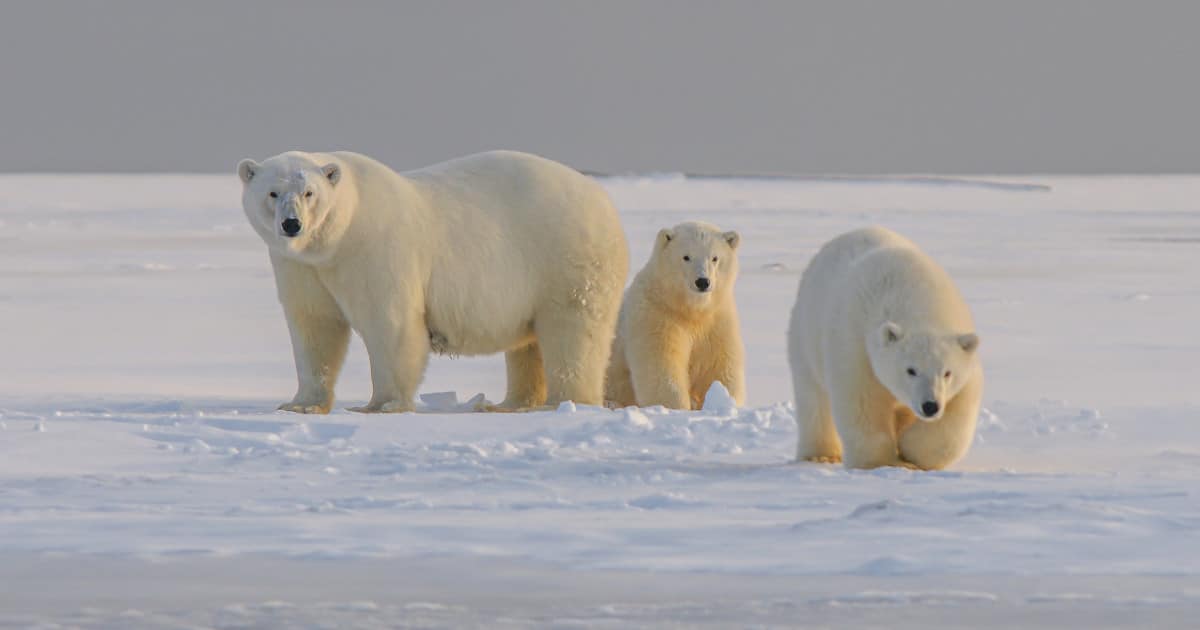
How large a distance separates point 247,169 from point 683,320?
5.89 ft

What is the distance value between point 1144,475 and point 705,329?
2.57 m

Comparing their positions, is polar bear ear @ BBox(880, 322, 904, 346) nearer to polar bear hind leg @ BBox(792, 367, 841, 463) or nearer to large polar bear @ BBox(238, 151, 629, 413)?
polar bear hind leg @ BBox(792, 367, 841, 463)

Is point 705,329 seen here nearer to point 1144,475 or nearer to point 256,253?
point 1144,475

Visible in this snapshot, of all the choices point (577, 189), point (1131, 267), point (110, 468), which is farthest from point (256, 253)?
point (110, 468)

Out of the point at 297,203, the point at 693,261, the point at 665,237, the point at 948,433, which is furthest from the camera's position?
Answer: the point at 665,237

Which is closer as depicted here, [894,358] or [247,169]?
[894,358]

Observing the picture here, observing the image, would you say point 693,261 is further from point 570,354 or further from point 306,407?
point 306,407

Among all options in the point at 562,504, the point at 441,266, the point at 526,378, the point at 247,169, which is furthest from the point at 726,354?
the point at 562,504

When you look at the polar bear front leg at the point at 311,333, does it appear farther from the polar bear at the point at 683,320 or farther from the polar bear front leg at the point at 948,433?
the polar bear front leg at the point at 948,433

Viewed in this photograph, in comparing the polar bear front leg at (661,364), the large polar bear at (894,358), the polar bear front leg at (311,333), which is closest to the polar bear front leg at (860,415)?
the large polar bear at (894,358)

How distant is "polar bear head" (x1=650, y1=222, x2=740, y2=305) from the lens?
7.34 meters

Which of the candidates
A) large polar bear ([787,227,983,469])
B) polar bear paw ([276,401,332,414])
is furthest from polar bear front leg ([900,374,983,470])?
polar bear paw ([276,401,332,414])

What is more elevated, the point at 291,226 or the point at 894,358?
the point at 291,226

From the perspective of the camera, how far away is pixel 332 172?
686 cm
